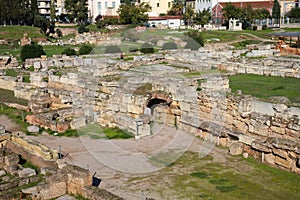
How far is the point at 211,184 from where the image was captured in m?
12.6

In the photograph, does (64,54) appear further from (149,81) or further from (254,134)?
(254,134)

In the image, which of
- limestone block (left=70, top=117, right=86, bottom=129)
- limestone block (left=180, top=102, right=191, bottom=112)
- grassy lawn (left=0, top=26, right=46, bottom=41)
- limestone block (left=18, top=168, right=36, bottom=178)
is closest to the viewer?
limestone block (left=18, top=168, right=36, bottom=178)

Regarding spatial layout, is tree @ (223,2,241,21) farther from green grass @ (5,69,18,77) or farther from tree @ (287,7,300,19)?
green grass @ (5,69,18,77)

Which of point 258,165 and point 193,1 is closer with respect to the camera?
point 258,165

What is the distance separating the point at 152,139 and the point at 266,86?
8.11m

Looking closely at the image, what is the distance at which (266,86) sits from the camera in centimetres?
2208

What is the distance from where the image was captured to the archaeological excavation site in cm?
1219

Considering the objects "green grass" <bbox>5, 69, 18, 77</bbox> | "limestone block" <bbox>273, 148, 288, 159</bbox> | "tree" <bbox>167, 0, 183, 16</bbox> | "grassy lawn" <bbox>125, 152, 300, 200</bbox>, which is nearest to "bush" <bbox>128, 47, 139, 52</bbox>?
"green grass" <bbox>5, 69, 18, 77</bbox>

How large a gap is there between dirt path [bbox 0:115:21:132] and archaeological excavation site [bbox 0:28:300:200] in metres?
0.05

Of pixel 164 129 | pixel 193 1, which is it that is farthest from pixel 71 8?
pixel 164 129

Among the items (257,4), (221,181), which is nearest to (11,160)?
(221,181)

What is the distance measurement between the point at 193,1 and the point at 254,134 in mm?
Result: 73077

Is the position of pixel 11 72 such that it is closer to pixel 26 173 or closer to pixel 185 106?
pixel 185 106

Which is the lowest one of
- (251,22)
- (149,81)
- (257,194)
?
(257,194)
